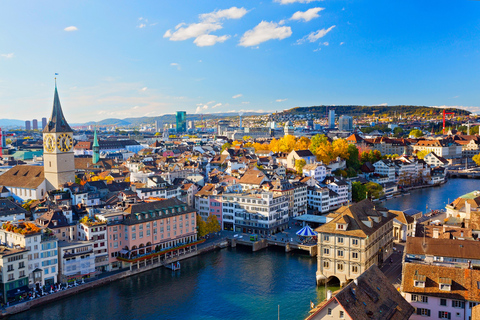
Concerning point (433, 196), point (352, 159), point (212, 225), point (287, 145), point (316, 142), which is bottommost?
point (433, 196)

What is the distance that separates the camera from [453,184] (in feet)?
272

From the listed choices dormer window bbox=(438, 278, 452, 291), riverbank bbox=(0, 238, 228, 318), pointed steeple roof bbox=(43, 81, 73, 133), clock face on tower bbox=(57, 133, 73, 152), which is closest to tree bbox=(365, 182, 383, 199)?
riverbank bbox=(0, 238, 228, 318)

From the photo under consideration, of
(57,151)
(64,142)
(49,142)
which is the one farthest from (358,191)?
(49,142)

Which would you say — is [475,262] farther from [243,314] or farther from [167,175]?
[167,175]

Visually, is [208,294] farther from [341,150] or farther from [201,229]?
[341,150]

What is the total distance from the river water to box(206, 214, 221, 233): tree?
342 centimetres

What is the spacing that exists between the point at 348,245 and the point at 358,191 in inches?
1401

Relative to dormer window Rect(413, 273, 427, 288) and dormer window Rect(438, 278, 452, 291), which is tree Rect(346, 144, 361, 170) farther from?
dormer window Rect(438, 278, 452, 291)

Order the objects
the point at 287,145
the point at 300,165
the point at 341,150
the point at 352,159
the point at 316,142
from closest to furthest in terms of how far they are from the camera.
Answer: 1. the point at 300,165
2. the point at 341,150
3. the point at 352,159
4. the point at 316,142
5. the point at 287,145

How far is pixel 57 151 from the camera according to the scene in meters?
52.2

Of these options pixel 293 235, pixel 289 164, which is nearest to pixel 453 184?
pixel 289 164

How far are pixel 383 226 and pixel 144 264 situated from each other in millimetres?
19473

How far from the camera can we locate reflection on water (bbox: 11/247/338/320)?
28.7 meters

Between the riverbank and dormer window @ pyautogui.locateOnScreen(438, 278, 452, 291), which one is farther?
the riverbank
